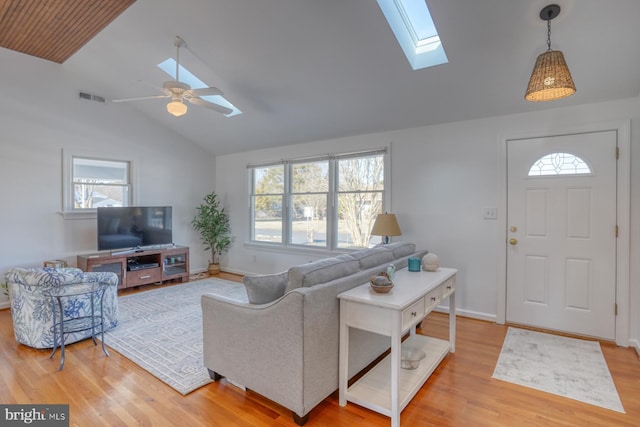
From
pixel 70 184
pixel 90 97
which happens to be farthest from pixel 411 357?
pixel 90 97

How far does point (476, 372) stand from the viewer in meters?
2.52

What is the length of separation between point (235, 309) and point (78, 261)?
3.92 meters

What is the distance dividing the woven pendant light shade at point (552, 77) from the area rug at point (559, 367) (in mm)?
2035

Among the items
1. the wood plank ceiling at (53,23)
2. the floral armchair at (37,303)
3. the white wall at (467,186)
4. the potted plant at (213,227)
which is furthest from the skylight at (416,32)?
the potted plant at (213,227)

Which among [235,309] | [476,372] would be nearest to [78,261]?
[235,309]

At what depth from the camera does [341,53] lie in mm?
3121

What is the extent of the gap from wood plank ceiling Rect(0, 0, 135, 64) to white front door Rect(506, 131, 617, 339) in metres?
4.46

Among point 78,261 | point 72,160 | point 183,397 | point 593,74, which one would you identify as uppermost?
point 593,74

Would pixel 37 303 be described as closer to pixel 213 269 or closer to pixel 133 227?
pixel 133 227

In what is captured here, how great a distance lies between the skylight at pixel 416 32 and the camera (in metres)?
2.79

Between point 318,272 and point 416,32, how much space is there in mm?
2538

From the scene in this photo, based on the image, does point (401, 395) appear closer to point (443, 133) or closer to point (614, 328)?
point (614, 328)

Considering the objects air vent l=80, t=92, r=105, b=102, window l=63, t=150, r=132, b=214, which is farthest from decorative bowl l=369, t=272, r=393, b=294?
air vent l=80, t=92, r=105, b=102

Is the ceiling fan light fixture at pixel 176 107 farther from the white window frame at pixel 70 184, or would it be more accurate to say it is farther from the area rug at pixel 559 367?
the area rug at pixel 559 367
